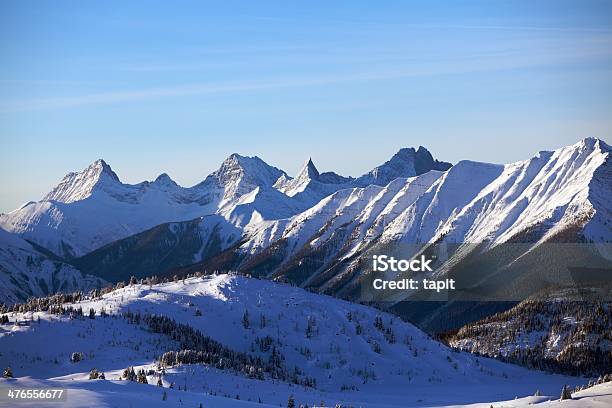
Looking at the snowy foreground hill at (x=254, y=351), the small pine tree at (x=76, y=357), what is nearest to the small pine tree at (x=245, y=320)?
the snowy foreground hill at (x=254, y=351)

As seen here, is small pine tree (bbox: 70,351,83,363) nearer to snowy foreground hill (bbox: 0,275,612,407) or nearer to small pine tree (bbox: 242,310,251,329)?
snowy foreground hill (bbox: 0,275,612,407)

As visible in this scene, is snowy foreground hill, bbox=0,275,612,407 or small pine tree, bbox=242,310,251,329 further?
small pine tree, bbox=242,310,251,329

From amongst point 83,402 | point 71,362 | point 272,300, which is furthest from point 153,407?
point 272,300

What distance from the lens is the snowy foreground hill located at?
128375 mm

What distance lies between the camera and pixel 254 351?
557 ft

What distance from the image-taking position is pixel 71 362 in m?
139

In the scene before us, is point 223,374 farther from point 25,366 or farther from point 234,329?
point 234,329

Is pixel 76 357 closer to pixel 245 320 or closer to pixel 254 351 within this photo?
pixel 254 351

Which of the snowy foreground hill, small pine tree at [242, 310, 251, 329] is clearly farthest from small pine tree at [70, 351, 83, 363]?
small pine tree at [242, 310, 251, 329]

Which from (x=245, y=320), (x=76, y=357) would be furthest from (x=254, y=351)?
(x=76, y=357)

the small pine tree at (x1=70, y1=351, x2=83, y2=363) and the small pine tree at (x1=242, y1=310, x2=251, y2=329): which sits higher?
the small pine tree at (x1=242, y1=310, x2=251, y2=329)

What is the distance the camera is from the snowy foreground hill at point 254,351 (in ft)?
421

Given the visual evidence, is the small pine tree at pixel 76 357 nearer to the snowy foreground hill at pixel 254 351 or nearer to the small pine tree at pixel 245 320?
the snowy foreground hill at pixel 254 351

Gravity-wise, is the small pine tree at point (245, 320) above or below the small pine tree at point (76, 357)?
above
